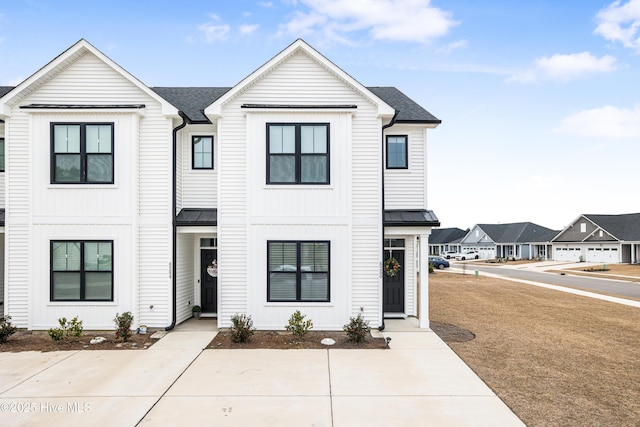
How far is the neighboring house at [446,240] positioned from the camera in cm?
7112

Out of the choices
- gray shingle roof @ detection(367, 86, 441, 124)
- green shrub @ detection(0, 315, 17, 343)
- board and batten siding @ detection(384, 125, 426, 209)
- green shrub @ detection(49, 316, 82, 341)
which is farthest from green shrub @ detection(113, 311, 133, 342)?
gray shingle roof @ detection(367, 86, 441, 124)

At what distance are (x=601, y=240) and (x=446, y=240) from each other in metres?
28.4

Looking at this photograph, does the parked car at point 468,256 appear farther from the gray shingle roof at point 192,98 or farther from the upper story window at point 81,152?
the upper story window at point 81,152

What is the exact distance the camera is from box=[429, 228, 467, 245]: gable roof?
72438mm

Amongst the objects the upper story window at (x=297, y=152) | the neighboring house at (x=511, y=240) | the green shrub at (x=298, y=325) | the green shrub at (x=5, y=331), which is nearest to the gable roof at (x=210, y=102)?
the upper story window at (x=297, y=152)

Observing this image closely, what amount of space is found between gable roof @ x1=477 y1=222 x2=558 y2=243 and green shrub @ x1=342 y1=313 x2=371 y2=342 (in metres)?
54.7

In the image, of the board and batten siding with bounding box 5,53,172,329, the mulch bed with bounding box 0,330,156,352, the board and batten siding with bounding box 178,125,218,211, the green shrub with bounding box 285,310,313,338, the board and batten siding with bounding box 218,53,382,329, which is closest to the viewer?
the mulch bed with bounding box 0,330,156,352

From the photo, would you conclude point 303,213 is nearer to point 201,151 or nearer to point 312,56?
point 201,151

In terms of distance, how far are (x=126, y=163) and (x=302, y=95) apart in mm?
5334

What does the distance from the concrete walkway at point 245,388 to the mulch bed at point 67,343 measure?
0.39 meters

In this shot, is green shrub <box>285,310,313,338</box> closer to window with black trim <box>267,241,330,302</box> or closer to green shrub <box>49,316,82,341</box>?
window with black trim <box>267,241,330,302</box>

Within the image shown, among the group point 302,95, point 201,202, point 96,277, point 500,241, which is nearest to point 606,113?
point 500,241

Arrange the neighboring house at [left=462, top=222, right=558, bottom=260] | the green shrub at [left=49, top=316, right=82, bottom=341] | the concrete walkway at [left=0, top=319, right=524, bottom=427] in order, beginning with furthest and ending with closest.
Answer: the neighboring house at [left=462, top=222, right=558, bottom=260] → the green shrub at [left=49, top=316, right=82, bottom=341] → the concrete walkway at [left=0, top=319, right=524, bottom=427]

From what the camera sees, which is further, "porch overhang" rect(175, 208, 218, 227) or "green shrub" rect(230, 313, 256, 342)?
"porch overhang" rect(175, 208, 218, 227)
